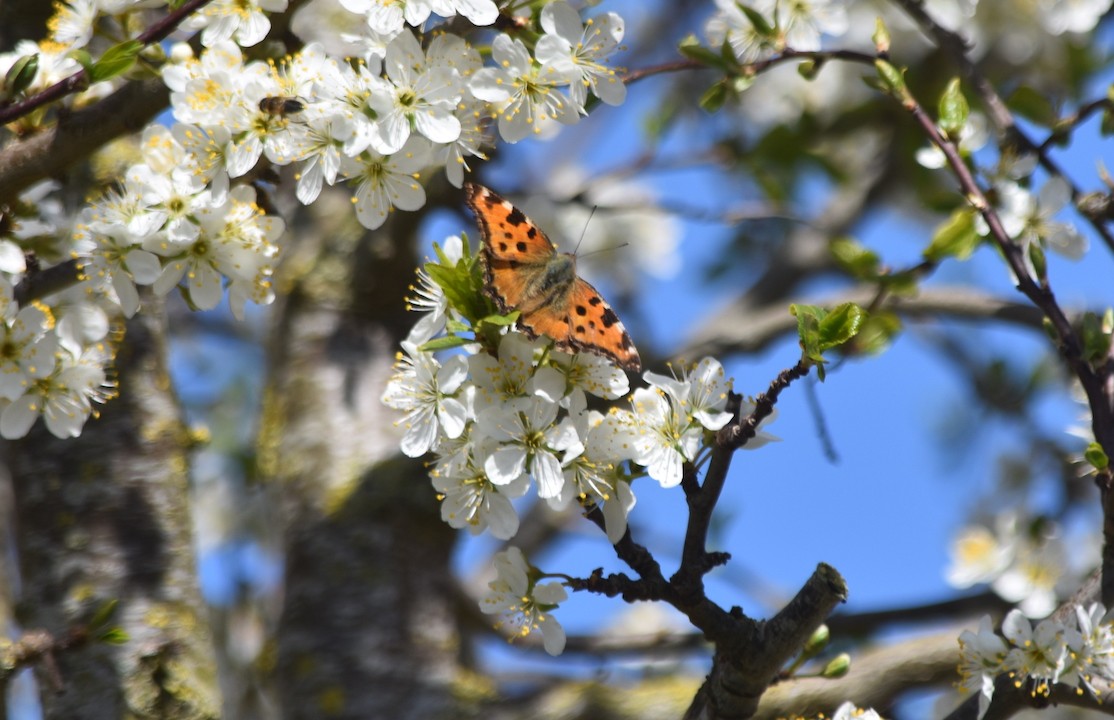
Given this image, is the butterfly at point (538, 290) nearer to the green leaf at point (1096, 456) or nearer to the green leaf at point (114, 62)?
the green leaf at point (114, 62)

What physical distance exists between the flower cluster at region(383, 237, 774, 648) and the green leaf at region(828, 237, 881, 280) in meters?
0.86

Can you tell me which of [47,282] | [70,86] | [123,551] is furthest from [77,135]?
[123,551]

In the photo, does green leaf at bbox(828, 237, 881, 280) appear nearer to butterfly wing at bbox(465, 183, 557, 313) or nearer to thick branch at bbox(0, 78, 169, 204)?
butterfly wing at bbox(465, 183, 557, 313)

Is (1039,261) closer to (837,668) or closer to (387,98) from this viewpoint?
(837,668)

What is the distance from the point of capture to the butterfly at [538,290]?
5.03 feet

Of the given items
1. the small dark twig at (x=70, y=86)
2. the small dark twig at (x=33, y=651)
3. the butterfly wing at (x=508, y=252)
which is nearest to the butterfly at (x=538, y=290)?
the butterfly wing at (x=508, y=252)

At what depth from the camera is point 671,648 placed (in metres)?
2.95

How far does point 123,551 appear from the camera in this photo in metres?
2.37

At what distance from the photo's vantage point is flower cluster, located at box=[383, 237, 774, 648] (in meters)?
1.49

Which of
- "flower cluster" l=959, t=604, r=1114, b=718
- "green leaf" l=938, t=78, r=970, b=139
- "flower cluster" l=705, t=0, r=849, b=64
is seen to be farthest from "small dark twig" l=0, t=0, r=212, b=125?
"flower cluster" l=959, t=604, r=1114, b=718

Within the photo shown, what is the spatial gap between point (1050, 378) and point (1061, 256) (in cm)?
187

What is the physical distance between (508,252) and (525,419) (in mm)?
373

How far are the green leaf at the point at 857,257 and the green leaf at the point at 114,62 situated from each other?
52.9 inches

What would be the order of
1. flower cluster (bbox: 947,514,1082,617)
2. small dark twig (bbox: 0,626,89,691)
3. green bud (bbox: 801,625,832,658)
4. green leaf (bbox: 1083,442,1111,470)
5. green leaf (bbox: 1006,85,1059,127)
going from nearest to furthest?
green leaf (bbox: 1083,442,1111,470) → green bud (bbox: 801,625,832,658) → small dark twig (bbox: 0,626,89,691) → green leaf (bbox: 1006,85,1059,127) → flower cluster (bbox: 947,514,1082,617)
